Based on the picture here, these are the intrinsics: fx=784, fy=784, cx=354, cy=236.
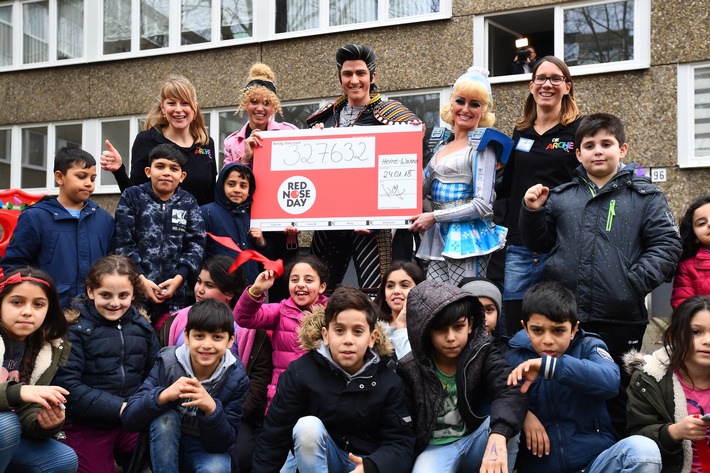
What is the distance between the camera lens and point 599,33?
12.0 m

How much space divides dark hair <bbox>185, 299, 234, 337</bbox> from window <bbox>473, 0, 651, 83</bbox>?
8.91 m

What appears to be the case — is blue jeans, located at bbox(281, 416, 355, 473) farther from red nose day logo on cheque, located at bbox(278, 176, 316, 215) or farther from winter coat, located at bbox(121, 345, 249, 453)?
red nose day logo on cheque, located at bbox(278, 176, 316, 215)

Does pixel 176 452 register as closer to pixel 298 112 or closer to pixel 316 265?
pixel 316 265

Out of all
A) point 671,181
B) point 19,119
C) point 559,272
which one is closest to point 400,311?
point 559,272

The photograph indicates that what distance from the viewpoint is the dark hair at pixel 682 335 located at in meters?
4.18

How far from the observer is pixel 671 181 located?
11258 millimetres

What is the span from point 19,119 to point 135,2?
362cm

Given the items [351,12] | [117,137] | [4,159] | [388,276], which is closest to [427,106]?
[351,12]

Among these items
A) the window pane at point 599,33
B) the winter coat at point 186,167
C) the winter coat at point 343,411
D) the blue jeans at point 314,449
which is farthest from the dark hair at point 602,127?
the window pane at point 599,33

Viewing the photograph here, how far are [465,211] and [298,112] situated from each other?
909cm

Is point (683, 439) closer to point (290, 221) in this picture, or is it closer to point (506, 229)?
point (506, 229)

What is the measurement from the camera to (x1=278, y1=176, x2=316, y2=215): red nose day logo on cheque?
20.3ft

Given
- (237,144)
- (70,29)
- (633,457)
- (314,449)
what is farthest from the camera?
(70,29)

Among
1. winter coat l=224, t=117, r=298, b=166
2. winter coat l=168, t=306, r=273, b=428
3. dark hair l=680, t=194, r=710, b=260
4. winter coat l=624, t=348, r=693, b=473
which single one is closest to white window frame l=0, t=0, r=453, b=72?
winter coat l=224, t=117, r=298, b=166
